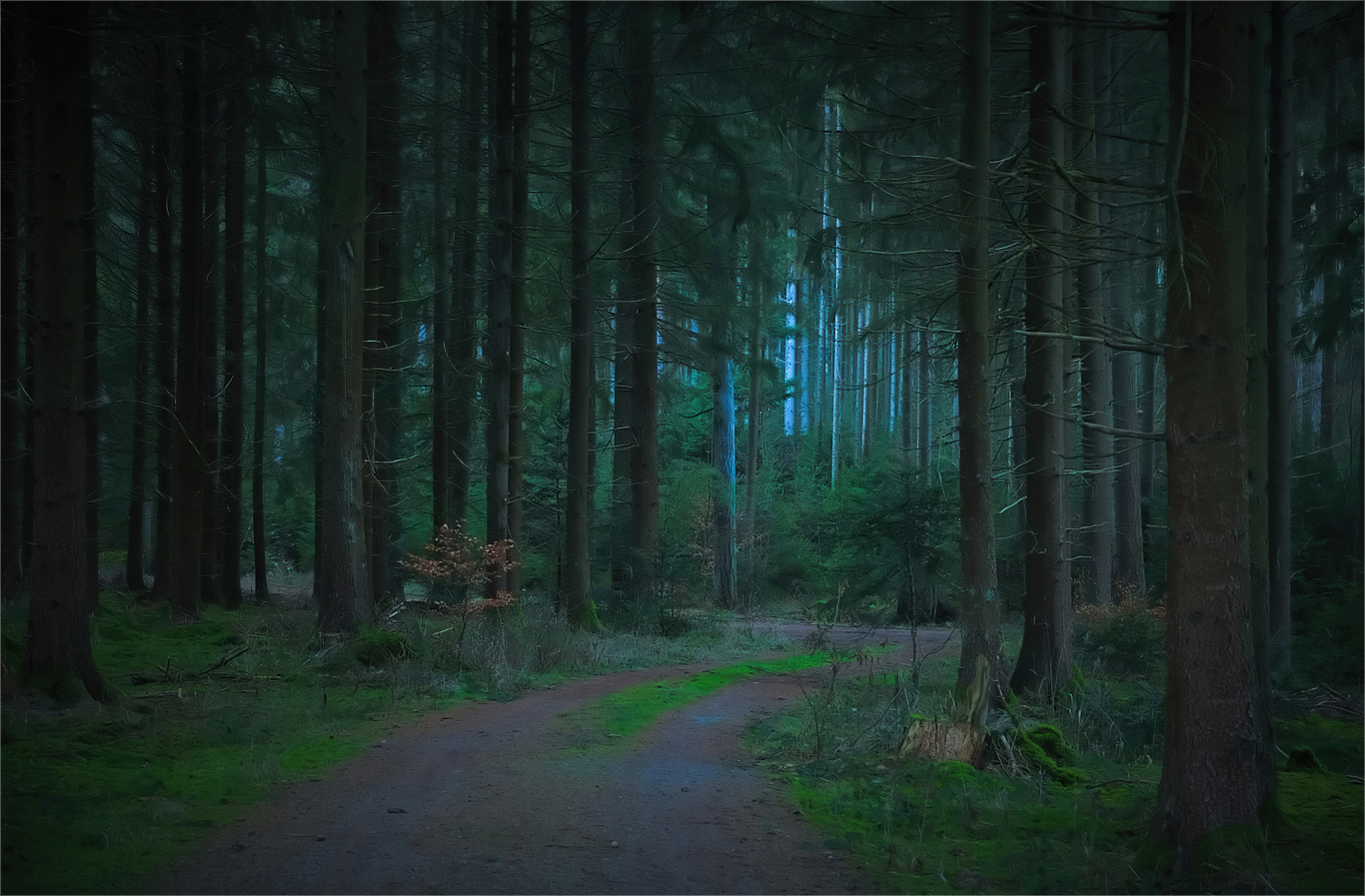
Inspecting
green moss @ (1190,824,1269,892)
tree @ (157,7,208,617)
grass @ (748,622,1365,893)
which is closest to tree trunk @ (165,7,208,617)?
tree @ (157,7,208,617)

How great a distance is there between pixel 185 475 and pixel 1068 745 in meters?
14.1

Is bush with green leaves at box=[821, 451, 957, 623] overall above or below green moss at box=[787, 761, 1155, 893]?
above

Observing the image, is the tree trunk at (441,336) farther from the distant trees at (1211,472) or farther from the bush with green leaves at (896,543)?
the distant trees at (1211,472)

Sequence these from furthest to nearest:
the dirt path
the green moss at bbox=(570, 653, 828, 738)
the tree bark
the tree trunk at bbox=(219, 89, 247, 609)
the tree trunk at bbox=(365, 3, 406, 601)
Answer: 1. the tree trunk at bbox=(219, 89, 247, 609)
2. the tree trunk at bbox=(365, 3, 406, 601)
3. the tree bark
4. the green moss at bbox=(570, 653, 828, 738)
5. the dirt path

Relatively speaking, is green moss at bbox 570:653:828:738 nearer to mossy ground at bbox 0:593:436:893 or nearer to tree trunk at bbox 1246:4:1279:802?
mossy ground at bbox 0:593:436:893

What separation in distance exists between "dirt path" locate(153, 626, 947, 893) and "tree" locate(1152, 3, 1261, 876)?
2.13 metres

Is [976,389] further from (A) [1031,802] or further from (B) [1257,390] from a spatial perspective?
(A) [1031,802]

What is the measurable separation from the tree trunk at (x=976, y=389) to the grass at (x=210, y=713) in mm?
4385

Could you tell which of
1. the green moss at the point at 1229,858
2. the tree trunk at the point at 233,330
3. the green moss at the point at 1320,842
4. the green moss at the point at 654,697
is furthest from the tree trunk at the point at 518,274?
the green moss at the point at 1229,858

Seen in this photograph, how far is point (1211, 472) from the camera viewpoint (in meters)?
5.36

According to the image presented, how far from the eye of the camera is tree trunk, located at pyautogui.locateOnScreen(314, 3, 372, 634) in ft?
42.2

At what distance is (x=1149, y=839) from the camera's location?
18.4 ft

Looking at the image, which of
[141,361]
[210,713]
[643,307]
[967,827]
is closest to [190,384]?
[141,361]

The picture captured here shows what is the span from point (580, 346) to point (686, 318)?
4.42 metres
